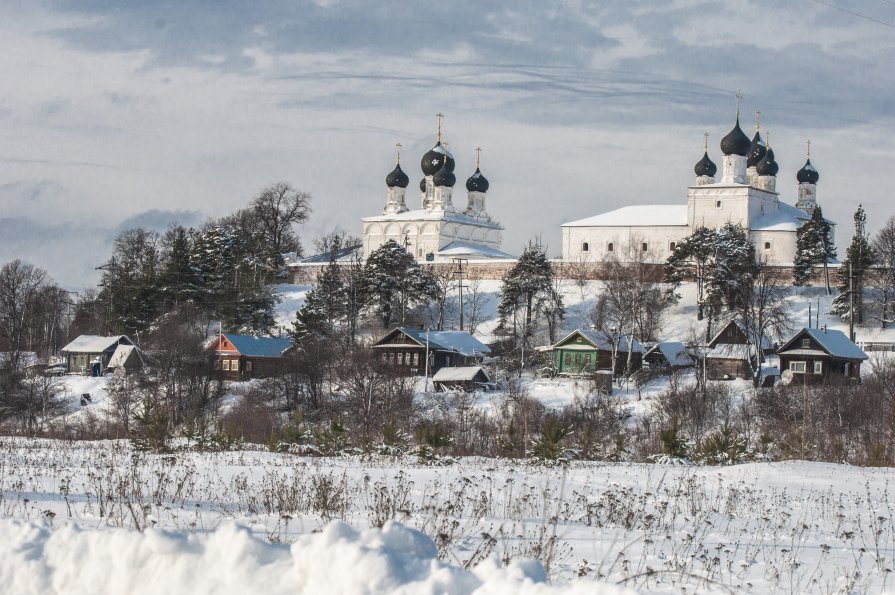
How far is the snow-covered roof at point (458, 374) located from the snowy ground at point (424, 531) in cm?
2519

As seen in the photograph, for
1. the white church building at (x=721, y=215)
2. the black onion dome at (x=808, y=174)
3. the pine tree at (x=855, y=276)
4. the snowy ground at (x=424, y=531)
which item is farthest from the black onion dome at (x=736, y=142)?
the snowy ground at (x=424, y=531)

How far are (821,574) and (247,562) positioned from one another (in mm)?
4005

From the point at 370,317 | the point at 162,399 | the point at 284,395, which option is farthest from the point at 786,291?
the point at 162,399

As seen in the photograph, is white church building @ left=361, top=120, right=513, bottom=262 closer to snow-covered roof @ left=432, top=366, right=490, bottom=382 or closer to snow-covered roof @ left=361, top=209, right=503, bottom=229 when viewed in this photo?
snow-covered roof @ left=361, top=209, right=503, bottom=229

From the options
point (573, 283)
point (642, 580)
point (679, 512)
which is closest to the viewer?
point (642, 580)

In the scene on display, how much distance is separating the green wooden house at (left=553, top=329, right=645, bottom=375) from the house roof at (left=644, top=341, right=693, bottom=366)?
2.70ft

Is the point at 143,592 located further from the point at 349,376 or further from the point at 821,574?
the point at 349,376

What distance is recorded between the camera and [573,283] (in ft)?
209

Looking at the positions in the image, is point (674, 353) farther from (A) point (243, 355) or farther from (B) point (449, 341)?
(A) point (243, 355)

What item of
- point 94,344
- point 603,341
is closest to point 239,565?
point 603,341

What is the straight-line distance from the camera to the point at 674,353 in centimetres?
4553

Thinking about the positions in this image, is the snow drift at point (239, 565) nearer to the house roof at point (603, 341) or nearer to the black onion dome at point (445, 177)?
the house roof at point (603, 341)

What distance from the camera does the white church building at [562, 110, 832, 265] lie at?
65.2m

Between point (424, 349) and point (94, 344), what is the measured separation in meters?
16.8
